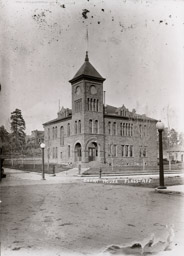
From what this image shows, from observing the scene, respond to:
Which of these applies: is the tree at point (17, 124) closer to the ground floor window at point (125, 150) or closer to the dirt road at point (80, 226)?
the dirt road at point (80, 226)

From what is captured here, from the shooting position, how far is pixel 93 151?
32.7m

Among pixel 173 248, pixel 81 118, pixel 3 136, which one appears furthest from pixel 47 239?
pixel 81 118

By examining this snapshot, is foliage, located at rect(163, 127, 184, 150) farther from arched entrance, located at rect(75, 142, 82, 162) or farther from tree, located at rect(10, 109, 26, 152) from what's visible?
arched entrance, located at rect(75, 142, 82, 162)

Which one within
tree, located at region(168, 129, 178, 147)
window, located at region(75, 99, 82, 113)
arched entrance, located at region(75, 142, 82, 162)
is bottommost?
arched entrance, located at region(75, 142, 82, 162)

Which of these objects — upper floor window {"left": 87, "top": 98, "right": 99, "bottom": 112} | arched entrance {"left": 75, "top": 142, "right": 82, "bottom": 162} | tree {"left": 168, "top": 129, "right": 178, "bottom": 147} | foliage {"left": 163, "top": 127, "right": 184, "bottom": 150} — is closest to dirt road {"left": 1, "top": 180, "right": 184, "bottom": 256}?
foliage {"left": 163, "top": 127, "right": 184, "bottom": 150}

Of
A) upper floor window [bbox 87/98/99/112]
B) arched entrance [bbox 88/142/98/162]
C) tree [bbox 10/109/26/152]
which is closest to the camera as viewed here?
tree [bbox 10/109/26/152]

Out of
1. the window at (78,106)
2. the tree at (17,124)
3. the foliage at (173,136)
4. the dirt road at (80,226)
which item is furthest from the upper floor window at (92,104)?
the dirt road at (80,226)

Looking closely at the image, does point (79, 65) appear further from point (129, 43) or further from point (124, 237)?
point (124, 237)

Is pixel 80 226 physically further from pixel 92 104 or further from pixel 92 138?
pixel 92 138

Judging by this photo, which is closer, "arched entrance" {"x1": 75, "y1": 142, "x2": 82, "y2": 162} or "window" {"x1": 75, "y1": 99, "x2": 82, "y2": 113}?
"window" {"x1": 75, "y1": 99, "x2": 82, "y2": 113}

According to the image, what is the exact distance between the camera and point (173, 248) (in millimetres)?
4312

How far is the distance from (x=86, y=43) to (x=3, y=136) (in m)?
3.00

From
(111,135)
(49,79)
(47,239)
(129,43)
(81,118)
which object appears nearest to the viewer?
(47,239)

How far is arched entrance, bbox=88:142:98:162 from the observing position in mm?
31859
